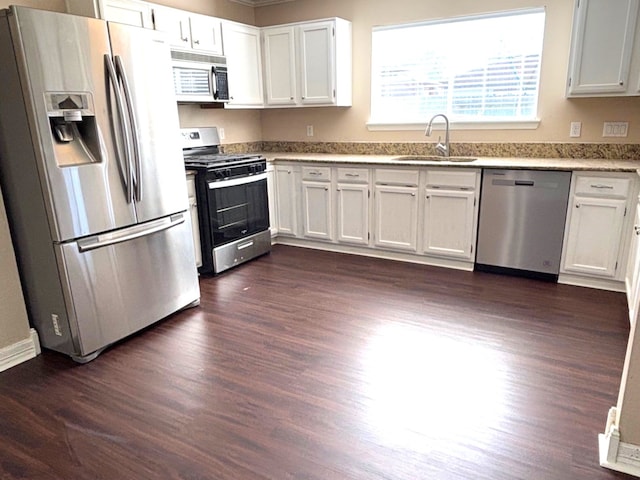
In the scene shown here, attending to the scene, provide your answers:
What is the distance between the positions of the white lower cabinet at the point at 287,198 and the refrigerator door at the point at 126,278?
1566mm

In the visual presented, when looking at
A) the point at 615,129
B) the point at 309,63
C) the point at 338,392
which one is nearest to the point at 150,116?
the point at 338,392

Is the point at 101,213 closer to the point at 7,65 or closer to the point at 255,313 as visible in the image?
the point at 7,65

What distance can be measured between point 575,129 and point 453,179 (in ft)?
3.54

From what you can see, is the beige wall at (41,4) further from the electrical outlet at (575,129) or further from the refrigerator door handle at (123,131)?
the electrical outlet at (575,129)

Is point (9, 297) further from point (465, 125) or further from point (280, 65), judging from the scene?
point (465, 125)

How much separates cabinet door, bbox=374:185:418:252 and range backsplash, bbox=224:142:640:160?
0.63 m

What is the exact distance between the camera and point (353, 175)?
4.09 metres

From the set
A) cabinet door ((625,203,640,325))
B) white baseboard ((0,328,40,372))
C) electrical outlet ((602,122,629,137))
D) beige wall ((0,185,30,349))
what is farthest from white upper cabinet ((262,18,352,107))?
white baseboard ((0,328,40,372))

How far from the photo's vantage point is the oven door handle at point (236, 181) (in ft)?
11.8

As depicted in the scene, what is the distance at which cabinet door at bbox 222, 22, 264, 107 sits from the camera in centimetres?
414

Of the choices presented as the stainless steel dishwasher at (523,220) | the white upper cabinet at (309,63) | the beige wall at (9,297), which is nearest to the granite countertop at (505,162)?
the stainless steel dishwasher at (523,220)

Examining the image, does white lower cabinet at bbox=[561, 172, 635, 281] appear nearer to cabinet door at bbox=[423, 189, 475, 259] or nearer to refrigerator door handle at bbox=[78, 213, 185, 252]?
cabinet door at bbox=[423, 189, 475, 259]

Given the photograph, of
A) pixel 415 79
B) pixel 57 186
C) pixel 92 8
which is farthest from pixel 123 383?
pixel 415 79

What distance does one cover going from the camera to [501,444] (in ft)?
5.93
